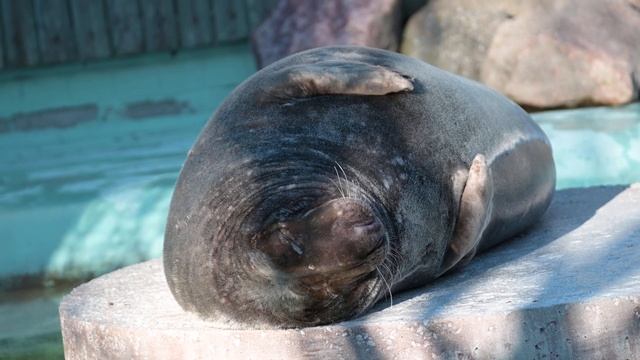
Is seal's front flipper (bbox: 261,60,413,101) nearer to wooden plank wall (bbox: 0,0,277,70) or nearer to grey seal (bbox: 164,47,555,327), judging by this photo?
grey seal (bbox: 164,47,555,327)

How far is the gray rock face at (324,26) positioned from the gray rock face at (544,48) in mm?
248

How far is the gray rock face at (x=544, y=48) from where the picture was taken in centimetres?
738

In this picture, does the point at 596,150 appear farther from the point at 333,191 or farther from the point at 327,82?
the point at 333,191

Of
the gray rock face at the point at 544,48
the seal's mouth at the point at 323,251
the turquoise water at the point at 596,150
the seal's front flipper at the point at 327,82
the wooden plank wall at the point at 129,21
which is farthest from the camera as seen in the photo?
the wooden plank wall at the point at 129,21

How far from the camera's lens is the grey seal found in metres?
2.76

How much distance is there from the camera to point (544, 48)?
7527 millimetres

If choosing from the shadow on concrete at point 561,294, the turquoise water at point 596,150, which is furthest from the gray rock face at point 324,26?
the shadow on concrete at point 561,294

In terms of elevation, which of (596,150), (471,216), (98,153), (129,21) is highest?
(471,216)

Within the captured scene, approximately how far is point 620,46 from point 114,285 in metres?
4.54

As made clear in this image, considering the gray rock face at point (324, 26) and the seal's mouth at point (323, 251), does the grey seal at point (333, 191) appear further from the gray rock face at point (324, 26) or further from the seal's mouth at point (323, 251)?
the gray rock face at point (324, 26)

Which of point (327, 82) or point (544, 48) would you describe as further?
point (544, 48)

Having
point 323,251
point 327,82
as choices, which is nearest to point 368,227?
point 323,251

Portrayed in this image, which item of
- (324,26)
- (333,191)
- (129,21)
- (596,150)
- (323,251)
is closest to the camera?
(323,251)

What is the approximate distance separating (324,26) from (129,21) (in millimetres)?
1414
